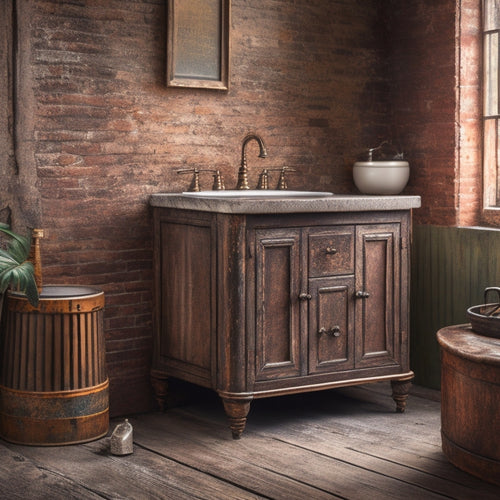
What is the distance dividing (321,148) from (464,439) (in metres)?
2.17

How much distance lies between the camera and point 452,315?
5.12m

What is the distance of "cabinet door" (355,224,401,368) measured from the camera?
4.55 meters

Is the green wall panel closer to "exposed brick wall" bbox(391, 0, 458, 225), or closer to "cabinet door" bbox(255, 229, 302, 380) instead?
"exposed brick wall" bbox(391, 0, 458, 225)

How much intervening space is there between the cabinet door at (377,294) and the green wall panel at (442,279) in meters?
0.56

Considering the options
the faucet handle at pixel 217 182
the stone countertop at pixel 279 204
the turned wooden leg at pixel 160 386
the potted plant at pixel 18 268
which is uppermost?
the faucet handle at pixel 217 182

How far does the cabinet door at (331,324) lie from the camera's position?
4.43 m

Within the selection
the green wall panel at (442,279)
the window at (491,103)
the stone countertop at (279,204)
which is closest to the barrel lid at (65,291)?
the stone countertop at (279,204)

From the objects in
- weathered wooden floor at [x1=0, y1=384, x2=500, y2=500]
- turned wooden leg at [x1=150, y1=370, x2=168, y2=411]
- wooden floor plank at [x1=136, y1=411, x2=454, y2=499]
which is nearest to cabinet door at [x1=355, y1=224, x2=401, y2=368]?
weathered wooden floor at [x1=0, y1=384, x2=500, y2=500]

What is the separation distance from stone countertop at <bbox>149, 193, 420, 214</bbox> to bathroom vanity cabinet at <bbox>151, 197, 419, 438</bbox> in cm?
4

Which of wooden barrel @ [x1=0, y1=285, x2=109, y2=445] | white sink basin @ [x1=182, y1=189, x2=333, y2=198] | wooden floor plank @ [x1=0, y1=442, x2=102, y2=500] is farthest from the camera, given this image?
white sink basin @ [x1=182, y1=189, x2=333, y2=198]

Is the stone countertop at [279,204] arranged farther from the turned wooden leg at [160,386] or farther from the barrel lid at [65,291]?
A: the turned wooden leg at [160,386]

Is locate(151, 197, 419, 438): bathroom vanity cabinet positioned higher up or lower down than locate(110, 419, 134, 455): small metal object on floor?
higher up

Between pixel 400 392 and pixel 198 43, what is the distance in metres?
2.15

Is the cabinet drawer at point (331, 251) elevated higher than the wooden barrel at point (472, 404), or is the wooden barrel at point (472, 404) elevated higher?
the cabinet drawer at point (331, 251)
